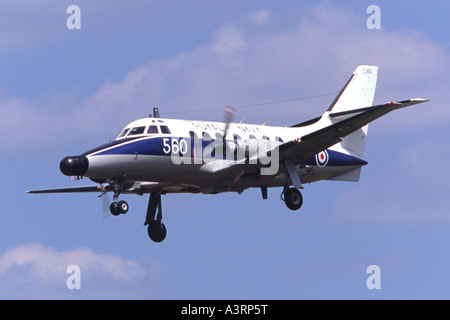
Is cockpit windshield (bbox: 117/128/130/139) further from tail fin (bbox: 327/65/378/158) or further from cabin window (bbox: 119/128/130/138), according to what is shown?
tail fin (bbox: 327/65/378/158)

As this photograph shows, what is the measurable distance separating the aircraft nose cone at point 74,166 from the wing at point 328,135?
7266 millimetres

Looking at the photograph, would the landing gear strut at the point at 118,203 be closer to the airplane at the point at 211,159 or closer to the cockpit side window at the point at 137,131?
the airplane at the point at 211,159

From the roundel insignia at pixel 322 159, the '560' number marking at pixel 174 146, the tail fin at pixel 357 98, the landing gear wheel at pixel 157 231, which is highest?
the tail fin at pixel 357 98

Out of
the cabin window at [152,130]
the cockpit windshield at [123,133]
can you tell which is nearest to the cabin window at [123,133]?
the cockpit windshield at [123,133]

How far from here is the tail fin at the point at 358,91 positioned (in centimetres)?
4459

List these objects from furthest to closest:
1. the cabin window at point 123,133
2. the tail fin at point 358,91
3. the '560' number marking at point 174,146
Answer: the tail fin at point 358,91, the cabin window at point 123,133, the '560' number marking at point 174,146

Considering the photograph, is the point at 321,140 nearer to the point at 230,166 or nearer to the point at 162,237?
the point at 230,166

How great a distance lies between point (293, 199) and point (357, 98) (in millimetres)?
7591

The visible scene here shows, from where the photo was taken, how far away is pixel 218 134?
127 ft

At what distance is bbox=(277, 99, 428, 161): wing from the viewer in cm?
3688

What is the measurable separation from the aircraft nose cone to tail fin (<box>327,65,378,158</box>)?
39.4 feet
